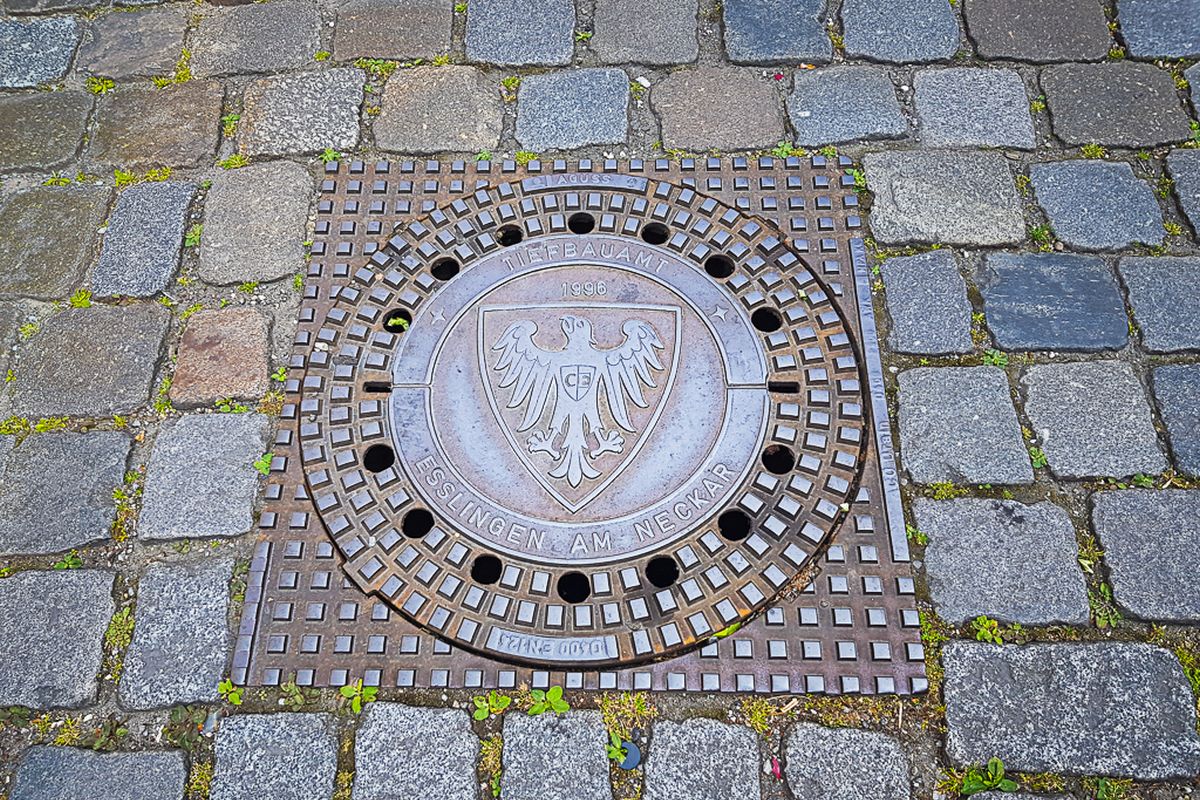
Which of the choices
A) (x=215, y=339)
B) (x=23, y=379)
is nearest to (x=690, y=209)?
(x=215, y=339)

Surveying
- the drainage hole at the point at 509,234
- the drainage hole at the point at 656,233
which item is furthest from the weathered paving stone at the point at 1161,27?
the drainage hole at the point at 509,234

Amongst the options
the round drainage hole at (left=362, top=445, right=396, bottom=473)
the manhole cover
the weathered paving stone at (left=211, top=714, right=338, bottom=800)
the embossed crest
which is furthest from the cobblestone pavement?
the embossed crest

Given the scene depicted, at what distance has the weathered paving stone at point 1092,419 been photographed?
2434 millimetres

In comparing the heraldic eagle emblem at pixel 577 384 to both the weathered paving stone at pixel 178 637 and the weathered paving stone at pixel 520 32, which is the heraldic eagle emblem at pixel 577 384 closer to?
the weathered paving stone at pixel 178 637

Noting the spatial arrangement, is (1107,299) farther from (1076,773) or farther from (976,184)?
(1076,773)

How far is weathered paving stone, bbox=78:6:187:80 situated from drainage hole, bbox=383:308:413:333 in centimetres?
150

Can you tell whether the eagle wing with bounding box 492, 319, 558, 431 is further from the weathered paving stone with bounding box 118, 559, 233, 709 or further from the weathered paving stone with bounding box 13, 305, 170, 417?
the weathered paving stone with bounding box 13, 305, 170, 417

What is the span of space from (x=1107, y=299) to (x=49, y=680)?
3056 millimetres

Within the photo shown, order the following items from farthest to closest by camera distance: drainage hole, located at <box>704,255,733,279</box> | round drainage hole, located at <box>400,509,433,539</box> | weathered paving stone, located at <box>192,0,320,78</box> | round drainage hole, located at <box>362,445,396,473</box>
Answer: weathered paving stone, located at <box>192,0,320,78</box> → drainage hole, located at <box>704,255,733,279</box> → round drainage hole, located at <box>362,445,396,473</box> → round drainage hole, located at <box>400,509,433,539</box>

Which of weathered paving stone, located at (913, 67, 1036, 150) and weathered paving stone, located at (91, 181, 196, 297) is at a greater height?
weathered paving stone, located at (913, 67, 1036, 150)

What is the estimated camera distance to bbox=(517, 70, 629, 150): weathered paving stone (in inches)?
122

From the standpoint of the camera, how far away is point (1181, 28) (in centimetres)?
332

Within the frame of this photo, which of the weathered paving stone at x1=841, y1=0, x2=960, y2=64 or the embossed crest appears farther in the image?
the weathered paving stone at x1=841, y1=0, x2=960, y2=64

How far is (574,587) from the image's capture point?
91.3 inches
